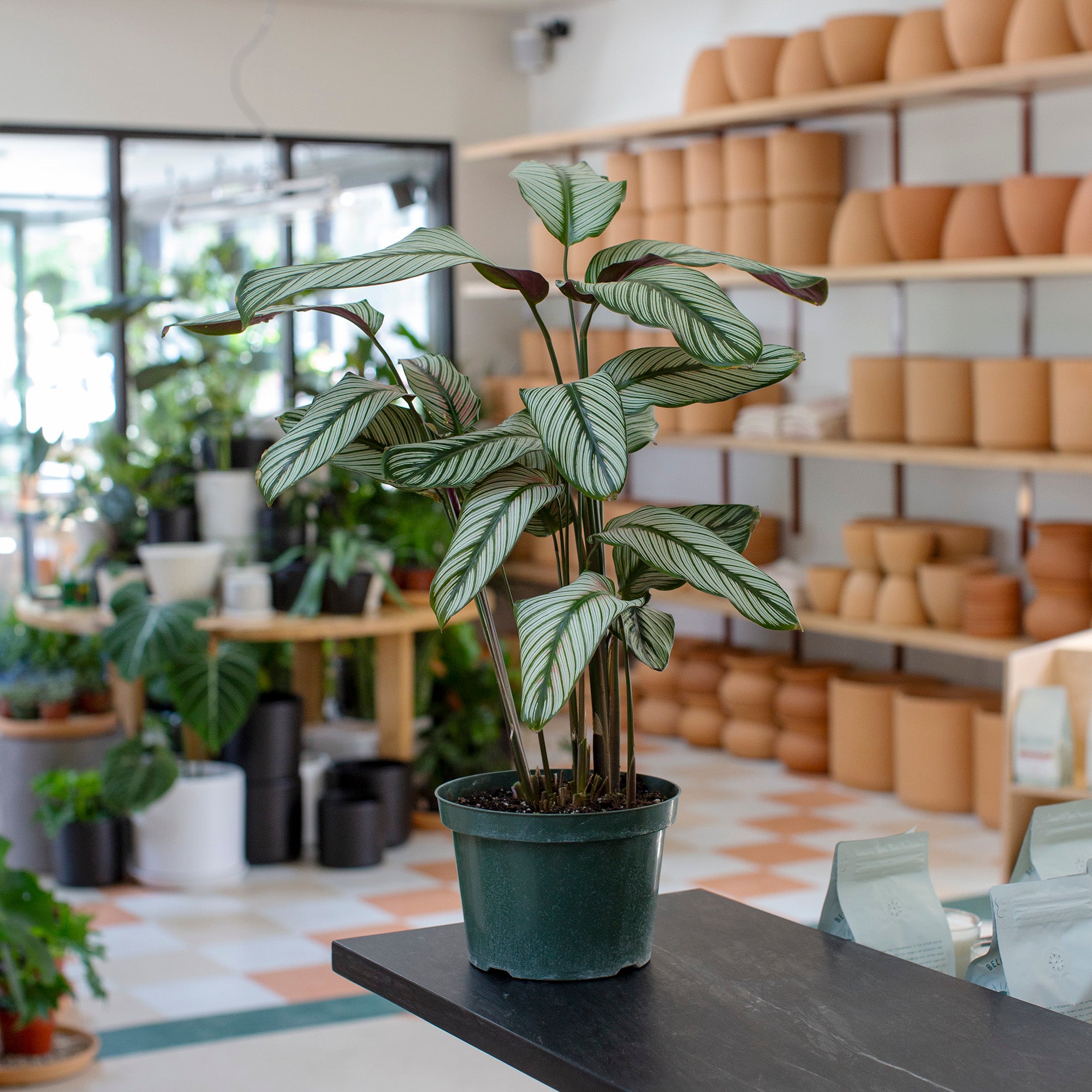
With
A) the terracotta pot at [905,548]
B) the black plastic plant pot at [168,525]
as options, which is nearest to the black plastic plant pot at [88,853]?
the black plastic plant pot at [168,525]

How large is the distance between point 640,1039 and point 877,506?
4.73 meters

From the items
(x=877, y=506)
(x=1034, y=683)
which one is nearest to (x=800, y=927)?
(x=1034, y=683)

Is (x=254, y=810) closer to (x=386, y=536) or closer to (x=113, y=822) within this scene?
(x=113, y=822)

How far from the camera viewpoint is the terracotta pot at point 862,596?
5348mm

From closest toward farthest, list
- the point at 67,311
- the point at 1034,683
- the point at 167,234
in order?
the point at 1034,683
the point at 67,311
the point at 167,234

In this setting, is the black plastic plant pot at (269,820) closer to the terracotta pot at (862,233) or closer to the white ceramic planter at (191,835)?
the white ceramic planter at (191,835)

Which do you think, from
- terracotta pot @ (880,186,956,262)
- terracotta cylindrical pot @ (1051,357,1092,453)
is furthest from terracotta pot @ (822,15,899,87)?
terracotta cylindrical pot @ (1051,357,1092,453)

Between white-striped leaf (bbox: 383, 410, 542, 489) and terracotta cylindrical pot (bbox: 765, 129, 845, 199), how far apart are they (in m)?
4.48

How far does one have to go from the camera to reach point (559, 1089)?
4.17ft

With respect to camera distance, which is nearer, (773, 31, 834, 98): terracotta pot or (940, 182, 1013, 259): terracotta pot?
(940, 182, 1013, 259): terracotta pot

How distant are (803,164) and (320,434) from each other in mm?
4582

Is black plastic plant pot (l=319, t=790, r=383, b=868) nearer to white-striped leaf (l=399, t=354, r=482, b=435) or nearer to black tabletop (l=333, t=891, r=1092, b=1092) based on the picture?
black tabletop (l=333, t=891, r=1092, b=1092)

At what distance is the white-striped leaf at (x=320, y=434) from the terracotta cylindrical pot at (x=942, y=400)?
3.85 meters

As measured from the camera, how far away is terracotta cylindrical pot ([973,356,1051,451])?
4707 mm
